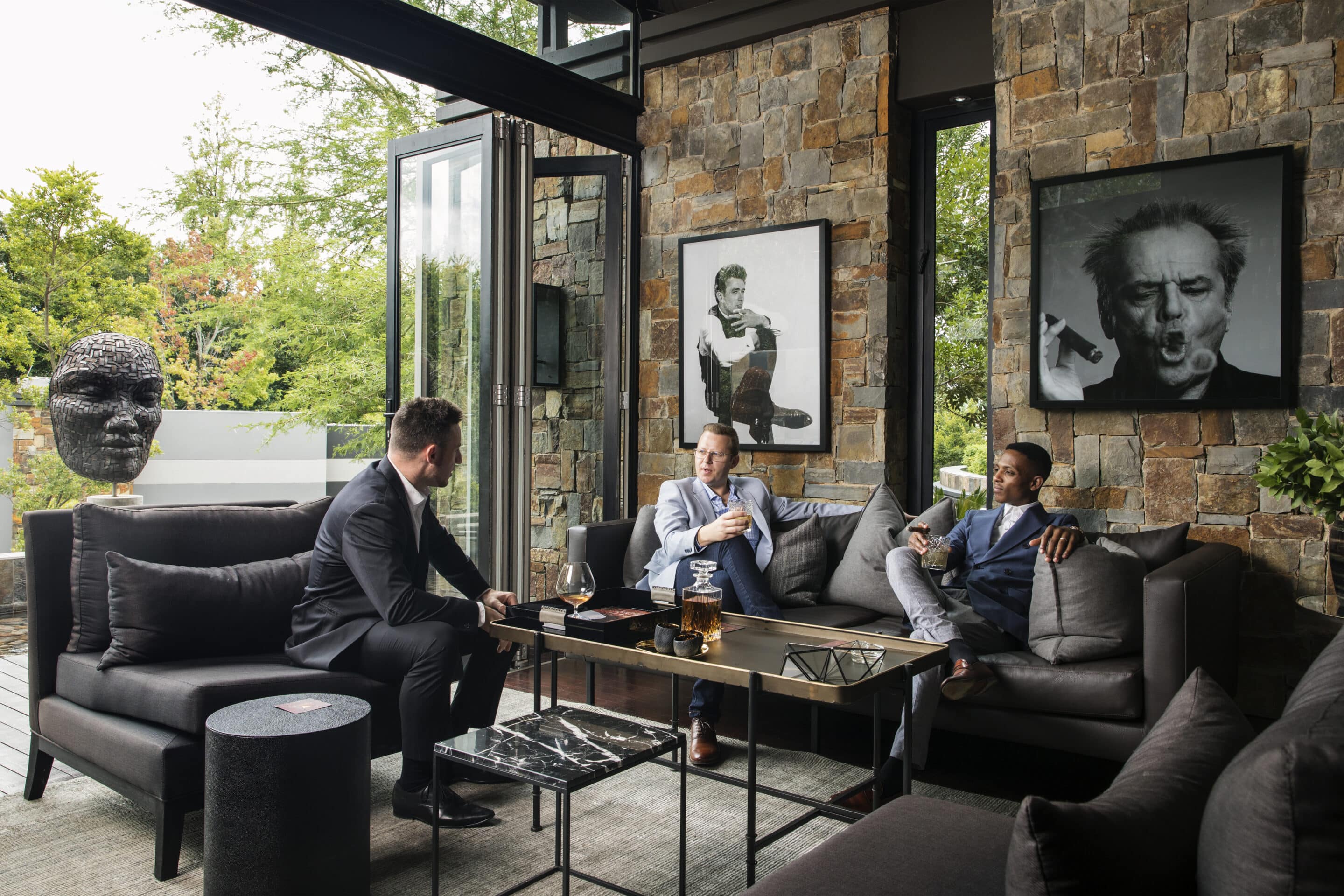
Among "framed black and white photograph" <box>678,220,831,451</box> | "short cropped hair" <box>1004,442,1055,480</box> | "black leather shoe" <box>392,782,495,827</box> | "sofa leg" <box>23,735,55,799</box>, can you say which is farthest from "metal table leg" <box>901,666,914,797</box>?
"sofa leg" <box>23,735,55,799</box>

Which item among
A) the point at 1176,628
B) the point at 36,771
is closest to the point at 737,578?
the point at 1176,628

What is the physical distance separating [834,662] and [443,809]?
1.18 m

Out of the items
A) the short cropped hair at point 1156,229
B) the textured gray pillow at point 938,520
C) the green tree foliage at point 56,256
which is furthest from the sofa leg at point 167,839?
the green tree foliage at point 56,256

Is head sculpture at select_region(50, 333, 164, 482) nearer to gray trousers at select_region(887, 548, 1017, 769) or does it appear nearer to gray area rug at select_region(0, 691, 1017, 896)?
gray area rug at select_region(0, 691, 1017, 896)

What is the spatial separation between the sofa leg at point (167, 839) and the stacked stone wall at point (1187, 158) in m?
3.20

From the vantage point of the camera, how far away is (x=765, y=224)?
463cm

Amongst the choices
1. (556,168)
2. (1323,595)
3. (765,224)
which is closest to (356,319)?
(556,168)

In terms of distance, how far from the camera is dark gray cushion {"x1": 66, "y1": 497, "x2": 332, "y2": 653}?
9.05ft

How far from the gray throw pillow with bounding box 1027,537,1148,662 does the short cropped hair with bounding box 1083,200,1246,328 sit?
1.17 meters

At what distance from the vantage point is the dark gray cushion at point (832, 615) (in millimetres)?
3510

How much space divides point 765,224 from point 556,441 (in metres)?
1.54

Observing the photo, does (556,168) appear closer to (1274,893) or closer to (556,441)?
(556,441)

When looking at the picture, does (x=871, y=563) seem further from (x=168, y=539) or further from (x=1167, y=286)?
(x=168, y=539)

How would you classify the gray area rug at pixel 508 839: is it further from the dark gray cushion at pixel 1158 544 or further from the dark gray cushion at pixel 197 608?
the dark gray cushion at pixel 1158 544
